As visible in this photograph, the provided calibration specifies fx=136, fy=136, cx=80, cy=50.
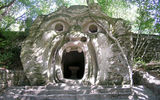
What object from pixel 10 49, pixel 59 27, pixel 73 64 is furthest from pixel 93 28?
pixel 10 49

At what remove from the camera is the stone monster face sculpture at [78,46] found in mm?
5832

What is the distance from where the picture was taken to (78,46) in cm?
624

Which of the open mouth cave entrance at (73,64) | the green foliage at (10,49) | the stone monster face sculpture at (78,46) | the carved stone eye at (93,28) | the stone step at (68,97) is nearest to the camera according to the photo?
the stone step at (68,97)

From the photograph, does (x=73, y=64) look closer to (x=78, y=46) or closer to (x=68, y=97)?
(x=78, y=46)

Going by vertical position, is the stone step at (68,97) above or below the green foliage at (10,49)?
below

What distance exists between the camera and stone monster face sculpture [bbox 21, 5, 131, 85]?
5.83 metres

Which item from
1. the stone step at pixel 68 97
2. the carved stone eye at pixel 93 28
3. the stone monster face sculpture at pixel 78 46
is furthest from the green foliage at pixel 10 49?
the carved stone eye at pixel 93 28

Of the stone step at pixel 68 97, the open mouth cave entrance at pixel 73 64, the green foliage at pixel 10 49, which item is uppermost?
the green foliage at pixel 10 49

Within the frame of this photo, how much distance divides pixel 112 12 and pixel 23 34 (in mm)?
7516

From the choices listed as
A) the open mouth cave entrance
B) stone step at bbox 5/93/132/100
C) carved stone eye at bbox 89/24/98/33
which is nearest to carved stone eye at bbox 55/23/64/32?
carved stone eye at bbox 89/24/98/33

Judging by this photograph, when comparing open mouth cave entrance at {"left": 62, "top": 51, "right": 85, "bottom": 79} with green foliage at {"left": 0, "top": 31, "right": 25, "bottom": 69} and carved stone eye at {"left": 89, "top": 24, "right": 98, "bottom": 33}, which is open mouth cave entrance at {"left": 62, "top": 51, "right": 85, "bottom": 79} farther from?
green foliage at {"left": 0, "top": 31, "right": 25, "bottom": 69}

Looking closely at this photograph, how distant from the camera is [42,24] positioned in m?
6.59

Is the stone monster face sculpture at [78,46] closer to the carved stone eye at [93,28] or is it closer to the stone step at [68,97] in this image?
the carved stone eye at [93,28]

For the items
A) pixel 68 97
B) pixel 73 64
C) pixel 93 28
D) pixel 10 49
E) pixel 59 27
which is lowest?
pixel 68 97
